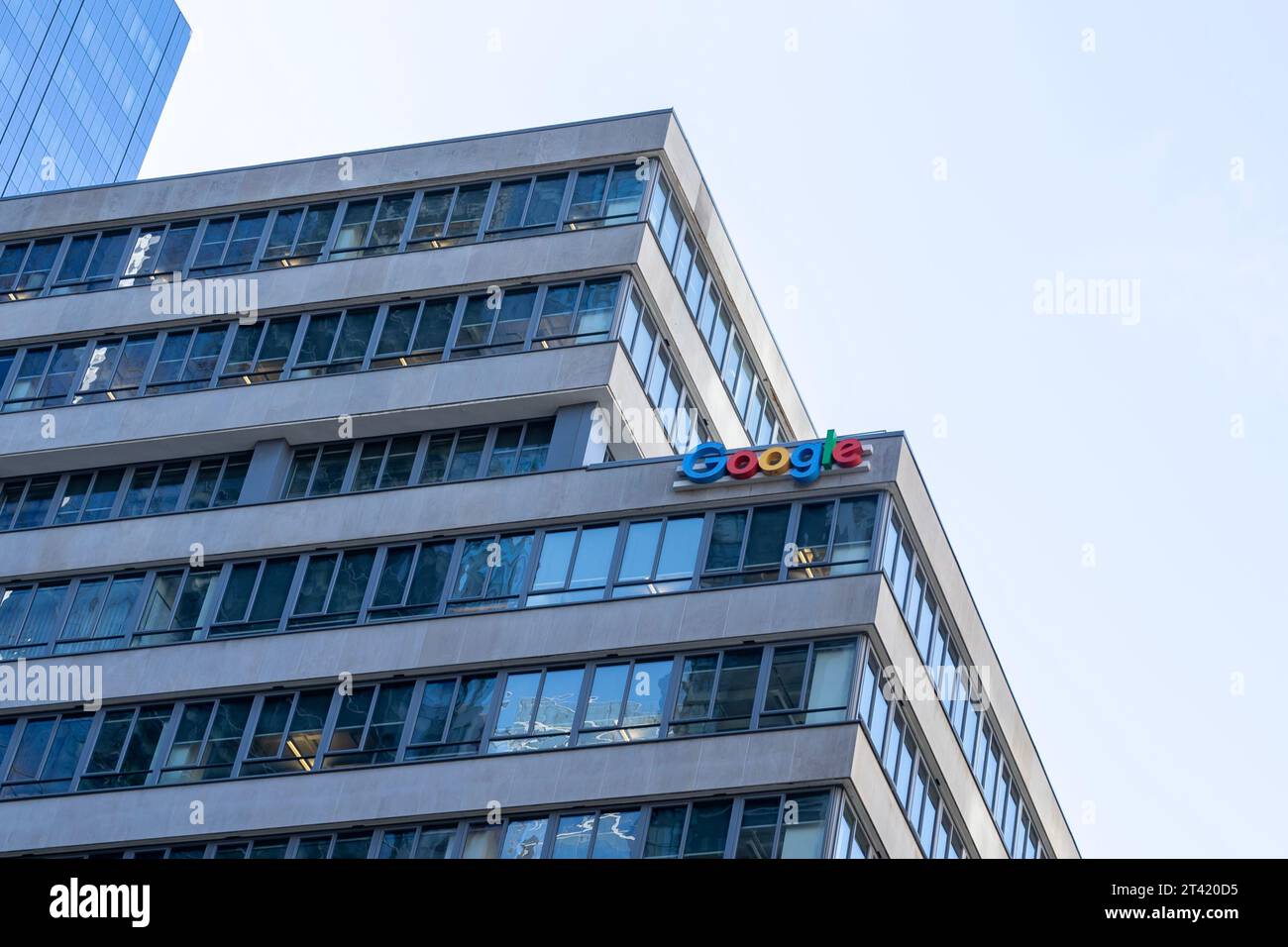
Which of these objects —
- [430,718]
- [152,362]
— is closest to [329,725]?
[430,718]

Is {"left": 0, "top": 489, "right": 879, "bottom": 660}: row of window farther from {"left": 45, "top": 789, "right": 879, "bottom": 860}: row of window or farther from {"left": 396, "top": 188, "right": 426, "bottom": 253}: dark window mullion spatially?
{"left": 396, "top": 188, "right": 426, "bottom": 253}: dark window mullion

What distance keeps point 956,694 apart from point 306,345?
1947 cm

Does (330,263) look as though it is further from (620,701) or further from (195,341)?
(620,701)

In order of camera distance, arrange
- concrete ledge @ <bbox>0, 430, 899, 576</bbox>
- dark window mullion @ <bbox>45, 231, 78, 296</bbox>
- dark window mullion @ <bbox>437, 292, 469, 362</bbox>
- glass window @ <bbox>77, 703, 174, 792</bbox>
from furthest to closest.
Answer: dark window mullion @ <bbox>45, 231, 78, 296</bbox>
dark window mullion @ <bbox>437, 292, 469, 362</bbox>
glass window @ <bbox>77, 703, 174, 792</bbox>
concrete ledge @ <bbox>0, 430, 899, 576</bbox>

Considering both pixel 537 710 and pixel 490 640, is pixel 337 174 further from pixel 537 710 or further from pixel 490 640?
pixel 537 710

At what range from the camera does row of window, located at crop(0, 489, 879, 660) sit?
44719mm

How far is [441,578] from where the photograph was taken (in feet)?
155

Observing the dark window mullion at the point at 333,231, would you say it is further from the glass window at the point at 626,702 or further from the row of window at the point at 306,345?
the glass window at the point at 626,702

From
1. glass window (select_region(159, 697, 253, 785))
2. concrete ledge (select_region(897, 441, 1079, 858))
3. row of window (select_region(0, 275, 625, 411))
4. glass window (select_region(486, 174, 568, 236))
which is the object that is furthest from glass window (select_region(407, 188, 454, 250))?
concrete ledge (select_region(897, 441, 1079, 858))

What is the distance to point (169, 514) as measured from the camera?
168 ft

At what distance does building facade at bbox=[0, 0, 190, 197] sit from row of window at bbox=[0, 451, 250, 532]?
8267 cm
